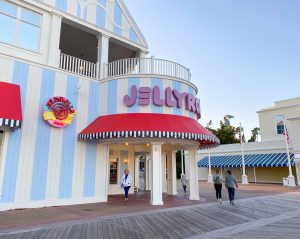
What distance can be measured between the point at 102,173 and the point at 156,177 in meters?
3.03

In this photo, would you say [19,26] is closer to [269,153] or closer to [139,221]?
[139,221]

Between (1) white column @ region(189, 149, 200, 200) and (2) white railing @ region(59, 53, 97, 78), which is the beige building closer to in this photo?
(1) white column @ region(189, 149, 200, 200)

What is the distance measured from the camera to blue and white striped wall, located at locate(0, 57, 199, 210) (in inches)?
415

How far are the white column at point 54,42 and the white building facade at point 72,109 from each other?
51mm

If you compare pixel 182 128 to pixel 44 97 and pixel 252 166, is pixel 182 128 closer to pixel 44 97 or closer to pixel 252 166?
pixel 44 97

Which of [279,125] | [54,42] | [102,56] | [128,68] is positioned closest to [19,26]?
[54,42]

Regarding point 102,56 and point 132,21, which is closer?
point 102,56

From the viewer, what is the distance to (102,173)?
1319 centimetres

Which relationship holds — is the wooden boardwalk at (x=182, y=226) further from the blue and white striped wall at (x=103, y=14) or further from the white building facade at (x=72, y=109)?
the blue and white striped wall at (x=103, y=14)

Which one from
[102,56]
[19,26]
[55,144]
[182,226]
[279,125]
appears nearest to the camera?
[182,226]

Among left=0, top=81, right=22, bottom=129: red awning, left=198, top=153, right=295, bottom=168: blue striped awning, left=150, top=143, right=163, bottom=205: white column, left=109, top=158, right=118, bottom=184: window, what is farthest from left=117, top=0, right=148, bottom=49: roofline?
left=198, top=153, right=295, bottom=168: blue striped awning

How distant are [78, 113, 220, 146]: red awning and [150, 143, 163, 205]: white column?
1152 mm

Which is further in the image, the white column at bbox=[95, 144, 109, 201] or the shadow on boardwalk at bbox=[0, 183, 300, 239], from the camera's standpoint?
the white column at bbox=[95, 144, 109, 201]

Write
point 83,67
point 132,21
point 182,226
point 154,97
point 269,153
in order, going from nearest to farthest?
point 182,226
point 154,97
point 83,67
point 132,21
point 269,153
